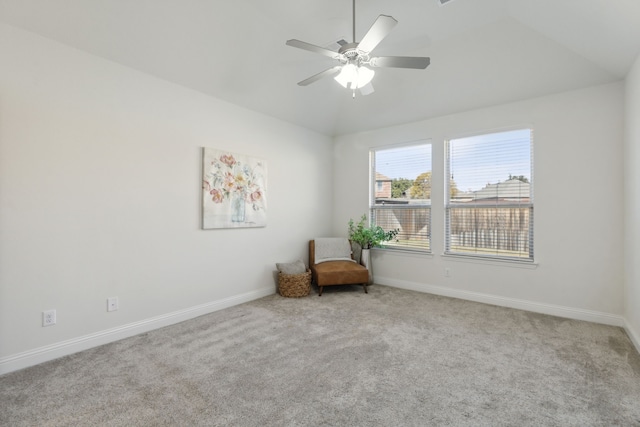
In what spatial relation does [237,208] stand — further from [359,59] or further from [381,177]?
[381,177]

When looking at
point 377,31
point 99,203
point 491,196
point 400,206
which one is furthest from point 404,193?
point 99,203

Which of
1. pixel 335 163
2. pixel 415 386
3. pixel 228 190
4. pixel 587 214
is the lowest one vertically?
pixel 415 386

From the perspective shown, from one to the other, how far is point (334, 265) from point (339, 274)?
0.24 metres

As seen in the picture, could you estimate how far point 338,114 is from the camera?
197 inches

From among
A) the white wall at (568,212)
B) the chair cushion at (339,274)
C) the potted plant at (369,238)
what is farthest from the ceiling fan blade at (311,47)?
the potted plant at (369,238)

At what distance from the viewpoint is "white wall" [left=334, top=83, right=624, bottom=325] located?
3236 mm

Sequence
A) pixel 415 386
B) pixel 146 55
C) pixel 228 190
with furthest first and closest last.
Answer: pixel 228 190, pixel 146 55, pixel 415 386

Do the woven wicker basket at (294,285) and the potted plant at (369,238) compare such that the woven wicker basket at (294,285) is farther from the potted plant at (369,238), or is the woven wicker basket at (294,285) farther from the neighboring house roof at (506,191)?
the neighboring house roof at (506,191)

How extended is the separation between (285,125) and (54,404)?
3.99 meters

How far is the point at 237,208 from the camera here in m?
3.93

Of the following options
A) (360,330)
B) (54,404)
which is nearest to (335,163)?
(360,330)

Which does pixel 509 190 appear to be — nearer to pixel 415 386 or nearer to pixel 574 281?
pixel 574 281

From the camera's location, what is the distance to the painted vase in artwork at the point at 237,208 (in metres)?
3.88

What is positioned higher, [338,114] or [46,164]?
[338,114]
